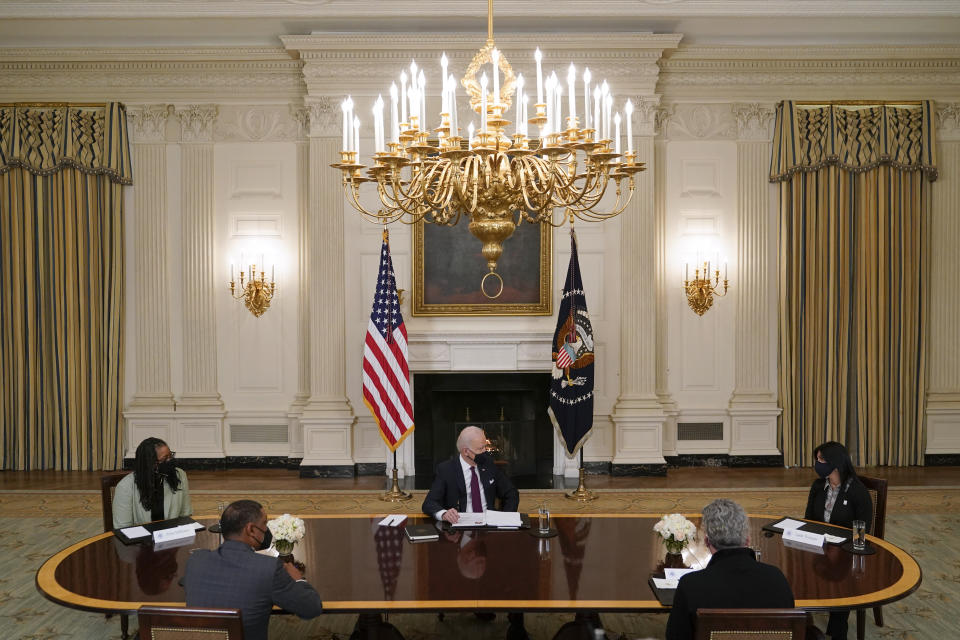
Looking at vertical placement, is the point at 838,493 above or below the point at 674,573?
above

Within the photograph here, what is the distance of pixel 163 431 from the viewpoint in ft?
27.9

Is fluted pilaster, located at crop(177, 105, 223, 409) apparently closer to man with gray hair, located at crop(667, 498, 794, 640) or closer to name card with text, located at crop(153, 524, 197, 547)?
name card with text, located at crop(153, 524, 197, 547)

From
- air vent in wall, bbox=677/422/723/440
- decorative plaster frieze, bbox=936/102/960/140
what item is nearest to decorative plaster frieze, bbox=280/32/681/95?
decorative plaster frieze, bbox=936/102/960/140

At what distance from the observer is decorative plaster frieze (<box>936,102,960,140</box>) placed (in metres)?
8.54

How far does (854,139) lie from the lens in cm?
845

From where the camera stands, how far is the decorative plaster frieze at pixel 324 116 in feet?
26.8

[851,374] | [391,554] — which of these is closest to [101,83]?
[391,554]

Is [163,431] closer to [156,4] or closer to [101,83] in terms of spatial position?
[101,83]

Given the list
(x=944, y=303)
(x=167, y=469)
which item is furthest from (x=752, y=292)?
(x=167, y=469)

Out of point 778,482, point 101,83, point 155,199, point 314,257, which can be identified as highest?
point 101,83

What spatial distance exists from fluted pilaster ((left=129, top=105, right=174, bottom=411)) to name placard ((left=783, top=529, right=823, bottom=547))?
21.9 ft

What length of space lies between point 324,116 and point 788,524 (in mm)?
6130

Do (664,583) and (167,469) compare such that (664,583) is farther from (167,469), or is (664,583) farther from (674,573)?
(167,469)

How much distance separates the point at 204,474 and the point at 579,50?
19.7ft
